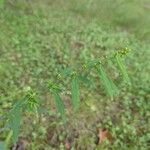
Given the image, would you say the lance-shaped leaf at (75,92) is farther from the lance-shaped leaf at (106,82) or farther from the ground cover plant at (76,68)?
the ground cover plant at (76,68)

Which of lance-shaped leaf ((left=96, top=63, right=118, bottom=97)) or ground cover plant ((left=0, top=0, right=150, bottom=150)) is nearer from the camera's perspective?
lance-shaped leaf ((left=96, top=63, right=118, bottom=97))

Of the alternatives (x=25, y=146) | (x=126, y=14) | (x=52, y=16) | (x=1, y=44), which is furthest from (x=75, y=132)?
(x=126, y=14)

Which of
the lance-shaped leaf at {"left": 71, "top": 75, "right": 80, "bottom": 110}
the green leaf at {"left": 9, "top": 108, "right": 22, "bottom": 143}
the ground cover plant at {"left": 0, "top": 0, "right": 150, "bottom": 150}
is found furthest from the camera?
the ground cover plant at {"left": 0, "top": 0, "right": 150, "bottom": 150}

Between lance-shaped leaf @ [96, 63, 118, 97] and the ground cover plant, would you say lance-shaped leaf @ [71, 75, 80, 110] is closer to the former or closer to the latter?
lance-shaped leaf @ [96, 63, 118, 97]

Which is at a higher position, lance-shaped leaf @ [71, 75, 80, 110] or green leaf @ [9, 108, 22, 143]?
lance-shaped leaf @ [71, 75, 80, 110]

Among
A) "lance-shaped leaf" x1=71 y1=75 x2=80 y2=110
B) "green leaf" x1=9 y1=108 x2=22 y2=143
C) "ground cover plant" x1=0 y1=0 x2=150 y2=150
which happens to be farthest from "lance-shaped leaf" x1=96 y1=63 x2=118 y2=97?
"ground cover plant" x1=0 y1=0 x2=150 y2=150

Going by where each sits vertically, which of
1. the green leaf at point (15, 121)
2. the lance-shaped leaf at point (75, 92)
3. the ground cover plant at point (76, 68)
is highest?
the ground cover plant at point (76, 68)

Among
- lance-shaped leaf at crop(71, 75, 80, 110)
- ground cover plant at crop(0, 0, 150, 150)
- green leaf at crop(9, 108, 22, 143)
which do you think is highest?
ground cover plant at crop(0, 0, 150, 150)

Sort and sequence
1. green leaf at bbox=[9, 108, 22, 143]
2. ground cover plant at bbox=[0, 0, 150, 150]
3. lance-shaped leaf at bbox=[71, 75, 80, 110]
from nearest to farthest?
green leaf at bbox=[9, 108, 22, 143], lance-shaped leaf at bbox=[71, 75, 80, 110], ground cover plant at bbox=[0, 0, 150, 150]

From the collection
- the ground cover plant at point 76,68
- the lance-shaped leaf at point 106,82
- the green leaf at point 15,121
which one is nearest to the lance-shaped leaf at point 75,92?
the lance-shaped leaf at point 106,82

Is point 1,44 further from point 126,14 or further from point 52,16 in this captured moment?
point 126,14
